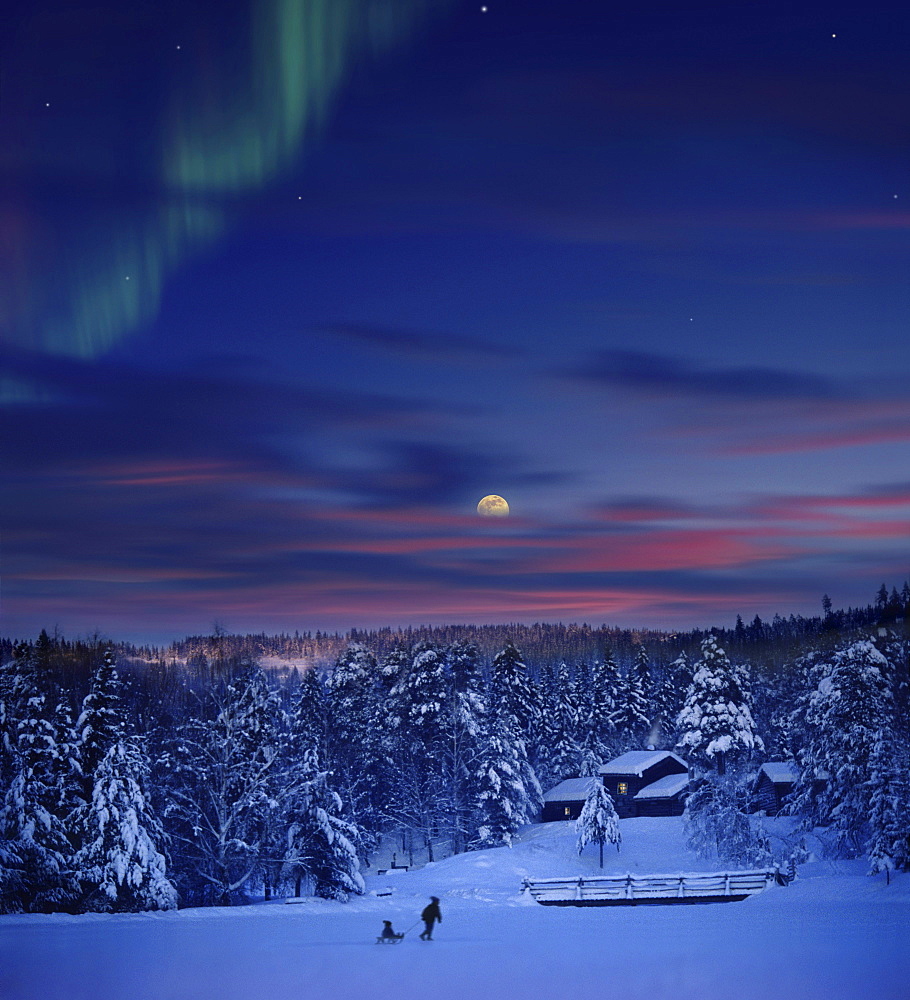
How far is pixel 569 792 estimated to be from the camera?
234 feet

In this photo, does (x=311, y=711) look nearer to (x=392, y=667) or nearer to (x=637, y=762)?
(x=392, y=667)

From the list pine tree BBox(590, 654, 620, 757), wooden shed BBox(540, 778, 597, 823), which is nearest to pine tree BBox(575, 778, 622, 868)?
wooden shed BBox(540, 778, 597, 823)

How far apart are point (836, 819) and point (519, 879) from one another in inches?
629

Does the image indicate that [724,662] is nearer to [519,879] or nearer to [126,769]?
[519,879]

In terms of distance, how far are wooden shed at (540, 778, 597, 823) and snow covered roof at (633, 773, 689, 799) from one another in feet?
13.8

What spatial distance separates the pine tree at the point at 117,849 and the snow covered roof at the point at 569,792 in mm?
41372

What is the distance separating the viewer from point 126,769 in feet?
115

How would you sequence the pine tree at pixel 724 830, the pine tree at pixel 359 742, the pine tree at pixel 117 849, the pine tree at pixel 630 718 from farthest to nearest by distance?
1. the pine tree at pixel 630 718
2. the pine tree at pixel 359 742
3. the pine tree at pixel 724 830
4. the pine tree at pixel 117 849

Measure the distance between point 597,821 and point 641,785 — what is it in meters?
14.5

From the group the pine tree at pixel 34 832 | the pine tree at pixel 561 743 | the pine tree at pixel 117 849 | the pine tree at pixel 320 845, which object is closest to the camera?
the pine tree at pixel 34 832

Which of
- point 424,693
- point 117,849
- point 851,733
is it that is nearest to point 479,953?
point 117,849

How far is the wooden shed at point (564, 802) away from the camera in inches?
2768

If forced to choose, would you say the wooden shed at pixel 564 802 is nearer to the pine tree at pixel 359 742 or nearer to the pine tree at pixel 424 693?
the pine tree at pixel 424 693

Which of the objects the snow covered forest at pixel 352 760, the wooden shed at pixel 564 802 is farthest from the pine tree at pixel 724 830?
the wooden shed at pixel 564 802
